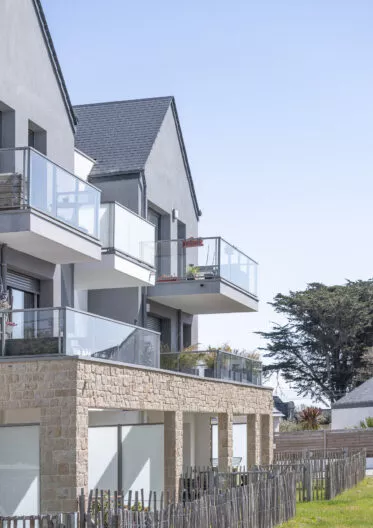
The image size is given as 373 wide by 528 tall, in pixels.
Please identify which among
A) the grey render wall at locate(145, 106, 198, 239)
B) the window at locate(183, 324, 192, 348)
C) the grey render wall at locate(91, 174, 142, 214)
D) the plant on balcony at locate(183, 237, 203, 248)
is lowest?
the window at locate(183, 324, 192, 348)

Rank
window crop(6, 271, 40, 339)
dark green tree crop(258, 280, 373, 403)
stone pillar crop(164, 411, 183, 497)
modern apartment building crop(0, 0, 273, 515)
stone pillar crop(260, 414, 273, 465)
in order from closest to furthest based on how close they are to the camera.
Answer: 1. modern apartment building crop(0, 0, 273, 515)
2. window crop(6, 271, 40, 339)
3. stone pillar crop(164, 411, 183, 497)
4. stone pillar crop(260, 414, 273, 465)
5. dark green tree crop(258, 280, 373, 403)

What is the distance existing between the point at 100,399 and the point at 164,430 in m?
4.88

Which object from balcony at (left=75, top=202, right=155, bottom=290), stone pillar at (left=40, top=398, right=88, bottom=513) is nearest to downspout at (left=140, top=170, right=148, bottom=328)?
balcony at (left=75, top=202, right=155, bottom=290)

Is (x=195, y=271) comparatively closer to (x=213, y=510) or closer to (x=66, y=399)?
(x=66, y=399)

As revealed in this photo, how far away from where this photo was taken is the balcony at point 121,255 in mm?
23656

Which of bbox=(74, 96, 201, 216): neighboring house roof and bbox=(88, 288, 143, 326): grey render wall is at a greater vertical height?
bbox=(74, 96, 201, 216): neighboring house roof

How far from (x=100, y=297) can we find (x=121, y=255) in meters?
3.98

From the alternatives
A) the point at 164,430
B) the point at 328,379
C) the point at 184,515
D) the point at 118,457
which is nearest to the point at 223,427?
the point at 164,430

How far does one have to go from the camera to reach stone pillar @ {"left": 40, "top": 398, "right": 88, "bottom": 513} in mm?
17188

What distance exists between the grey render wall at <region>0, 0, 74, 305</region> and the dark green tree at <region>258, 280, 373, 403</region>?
48266 millimetres

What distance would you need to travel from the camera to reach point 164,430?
76.3 ft

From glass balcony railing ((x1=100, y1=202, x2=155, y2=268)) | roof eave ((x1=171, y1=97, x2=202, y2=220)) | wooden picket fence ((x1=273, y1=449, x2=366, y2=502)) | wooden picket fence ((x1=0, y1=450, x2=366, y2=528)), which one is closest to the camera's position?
wooden picket fence ((x1=0, y1=450, x2=366, y2=528))

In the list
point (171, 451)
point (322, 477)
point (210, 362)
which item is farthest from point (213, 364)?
point (171, 451)

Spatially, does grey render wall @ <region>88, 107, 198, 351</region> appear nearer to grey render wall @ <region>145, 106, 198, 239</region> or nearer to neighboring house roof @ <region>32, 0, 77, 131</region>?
grey render wall @ <region>145, 106, 198, 239</region>
